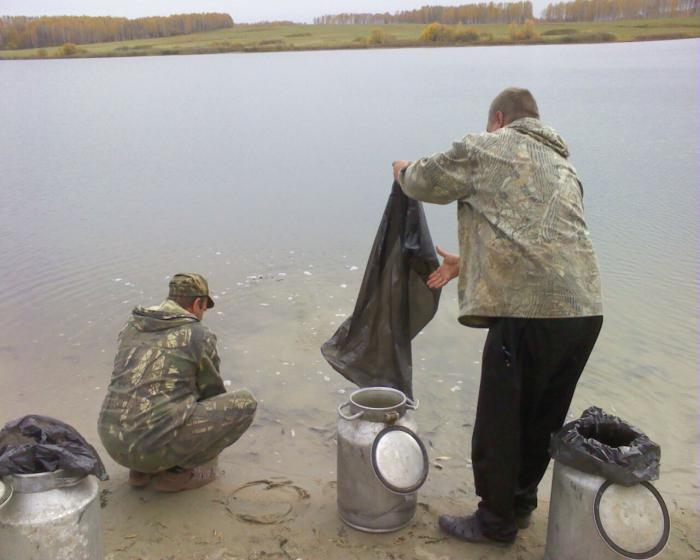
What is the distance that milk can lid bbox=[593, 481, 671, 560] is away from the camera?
2.81m

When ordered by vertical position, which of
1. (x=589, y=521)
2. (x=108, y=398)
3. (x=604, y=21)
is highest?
(x=604, y=21)

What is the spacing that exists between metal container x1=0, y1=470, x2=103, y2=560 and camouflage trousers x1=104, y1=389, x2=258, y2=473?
646 mm

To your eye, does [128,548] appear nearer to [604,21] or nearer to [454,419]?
[454,419]

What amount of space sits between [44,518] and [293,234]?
673 cm

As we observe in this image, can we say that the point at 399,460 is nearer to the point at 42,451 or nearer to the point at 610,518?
the point at 610,518

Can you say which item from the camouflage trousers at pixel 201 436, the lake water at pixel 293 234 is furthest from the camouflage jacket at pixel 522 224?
the lake water at pixel 293 234

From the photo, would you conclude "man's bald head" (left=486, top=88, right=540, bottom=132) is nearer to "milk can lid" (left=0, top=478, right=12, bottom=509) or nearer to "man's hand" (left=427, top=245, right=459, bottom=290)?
"man's hand" (left=427, top=245, right=459, bottom=290)

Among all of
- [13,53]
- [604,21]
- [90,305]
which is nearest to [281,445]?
[90,305]

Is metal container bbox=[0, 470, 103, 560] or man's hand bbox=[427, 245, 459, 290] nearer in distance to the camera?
metal container bbox=[0, 470, 103, 560]

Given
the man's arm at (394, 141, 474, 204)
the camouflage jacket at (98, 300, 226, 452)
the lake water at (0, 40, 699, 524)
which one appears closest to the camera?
the man's arm at (394, 141, 474, 204)

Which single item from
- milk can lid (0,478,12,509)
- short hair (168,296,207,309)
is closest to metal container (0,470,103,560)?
milk can lid (0,478,12,509)

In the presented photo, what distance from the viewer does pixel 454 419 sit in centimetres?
479

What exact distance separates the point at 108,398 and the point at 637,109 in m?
16.9

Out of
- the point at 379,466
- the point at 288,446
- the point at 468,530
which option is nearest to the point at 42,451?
the point at 379,466
